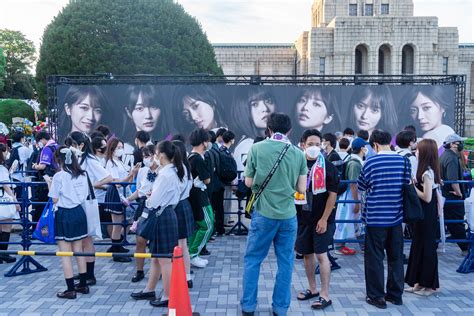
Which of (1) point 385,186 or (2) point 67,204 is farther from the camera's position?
(2) point 67,204

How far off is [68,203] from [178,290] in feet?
6.25

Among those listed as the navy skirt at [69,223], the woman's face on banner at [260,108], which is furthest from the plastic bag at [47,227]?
the woman's face on banner at [260,108]

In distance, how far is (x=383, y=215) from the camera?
5391 mm

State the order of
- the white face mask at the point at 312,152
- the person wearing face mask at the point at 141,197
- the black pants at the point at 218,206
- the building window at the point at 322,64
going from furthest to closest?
1. the building window at the point at 322,64
2. the black pants at the point at 218,206
3. the person wearing face mask at the point at 141,197
4. the white face mask at the point at 312,152

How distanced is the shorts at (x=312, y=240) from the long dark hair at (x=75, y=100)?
955 cm

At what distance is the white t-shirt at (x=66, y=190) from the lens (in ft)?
18.7

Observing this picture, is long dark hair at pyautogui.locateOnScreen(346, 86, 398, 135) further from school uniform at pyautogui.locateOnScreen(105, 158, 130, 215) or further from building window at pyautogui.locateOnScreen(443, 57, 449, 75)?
building window at pyautogui.locateOnScreen(443, 57, 449, 75)

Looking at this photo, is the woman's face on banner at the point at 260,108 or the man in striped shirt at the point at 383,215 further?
the woman's face on banner at the point at 260,108

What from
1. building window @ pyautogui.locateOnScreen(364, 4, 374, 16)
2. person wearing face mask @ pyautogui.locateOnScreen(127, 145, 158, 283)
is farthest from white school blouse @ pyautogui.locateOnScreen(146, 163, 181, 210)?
building window @ pyautogui.locateOnScreen(364, 4, 374, 16)

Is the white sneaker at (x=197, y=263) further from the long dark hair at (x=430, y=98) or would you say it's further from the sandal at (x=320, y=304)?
the long dark hair at (x=430, y=98)

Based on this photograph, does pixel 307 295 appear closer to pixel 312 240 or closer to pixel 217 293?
pixel 312 240

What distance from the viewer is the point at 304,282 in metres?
6.44

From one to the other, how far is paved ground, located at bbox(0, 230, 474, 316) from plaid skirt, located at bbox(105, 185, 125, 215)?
78 centimetres

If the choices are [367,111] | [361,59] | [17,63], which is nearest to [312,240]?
[367,111]
